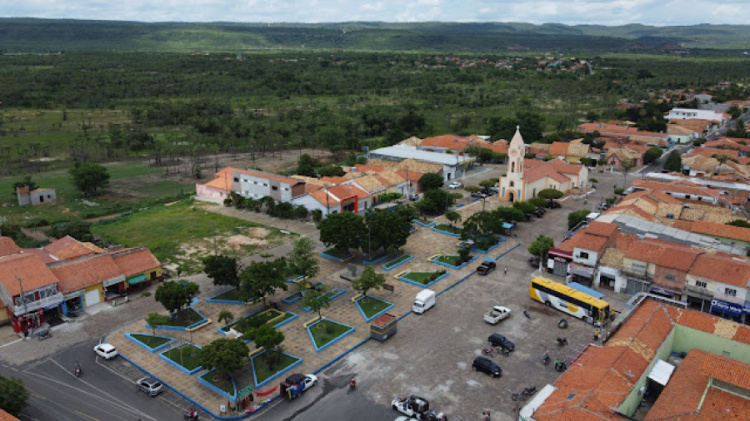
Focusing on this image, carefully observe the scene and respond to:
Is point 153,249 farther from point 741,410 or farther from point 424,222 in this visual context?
point 741,410

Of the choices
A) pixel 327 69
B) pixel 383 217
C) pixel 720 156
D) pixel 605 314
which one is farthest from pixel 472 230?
pixel 327 69

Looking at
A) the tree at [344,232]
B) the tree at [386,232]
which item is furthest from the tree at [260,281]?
the tree at [386,232]

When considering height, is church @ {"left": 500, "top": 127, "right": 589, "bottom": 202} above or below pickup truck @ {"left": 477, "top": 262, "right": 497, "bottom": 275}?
above

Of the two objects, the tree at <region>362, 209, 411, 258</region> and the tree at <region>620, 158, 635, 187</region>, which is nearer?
the tree at <region>362, 209, 411, 258</region>

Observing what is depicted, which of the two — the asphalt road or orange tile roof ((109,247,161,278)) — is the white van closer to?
the asphalt road

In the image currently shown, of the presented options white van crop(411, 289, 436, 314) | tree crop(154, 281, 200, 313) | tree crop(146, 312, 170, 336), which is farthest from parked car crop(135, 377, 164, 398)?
white van crop(411, 289, 436, 314)

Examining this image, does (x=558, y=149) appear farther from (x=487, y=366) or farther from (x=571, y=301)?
(x=487, y=366)
